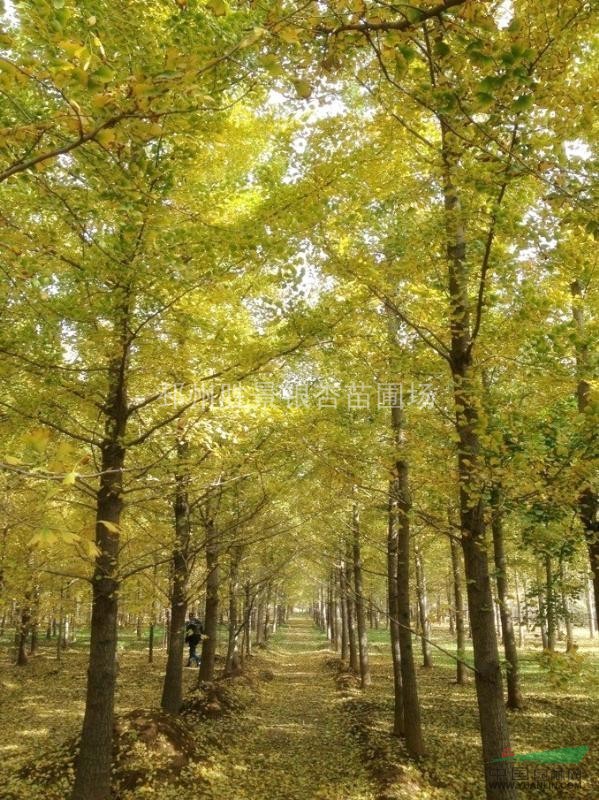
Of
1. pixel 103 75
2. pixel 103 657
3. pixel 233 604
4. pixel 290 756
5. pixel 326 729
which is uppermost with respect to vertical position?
pixel 103 75

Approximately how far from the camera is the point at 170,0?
12.8 feet

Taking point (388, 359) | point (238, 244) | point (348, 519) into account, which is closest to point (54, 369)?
point (238, 244)

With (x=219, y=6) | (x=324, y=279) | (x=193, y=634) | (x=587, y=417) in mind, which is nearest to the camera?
(x=219, y=6)

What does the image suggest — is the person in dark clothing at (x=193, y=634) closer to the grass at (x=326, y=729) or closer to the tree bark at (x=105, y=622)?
the grass at (x=326, y=729)

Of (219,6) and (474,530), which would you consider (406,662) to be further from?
(219,6)

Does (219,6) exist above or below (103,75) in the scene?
above

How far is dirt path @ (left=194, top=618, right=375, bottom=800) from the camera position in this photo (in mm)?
7137

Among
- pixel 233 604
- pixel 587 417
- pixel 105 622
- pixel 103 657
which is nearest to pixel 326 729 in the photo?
pixel 233 604

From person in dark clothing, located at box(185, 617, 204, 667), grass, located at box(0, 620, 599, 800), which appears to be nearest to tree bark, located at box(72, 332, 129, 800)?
grass, located at box(0, 620, 599, 800)

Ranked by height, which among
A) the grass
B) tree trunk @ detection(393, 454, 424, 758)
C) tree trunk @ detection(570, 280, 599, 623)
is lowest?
the grass

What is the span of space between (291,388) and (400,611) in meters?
3.96

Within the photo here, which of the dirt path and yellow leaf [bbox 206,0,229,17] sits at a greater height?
yellow leaf [bbox 206,0,229,17]

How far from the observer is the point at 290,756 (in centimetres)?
895

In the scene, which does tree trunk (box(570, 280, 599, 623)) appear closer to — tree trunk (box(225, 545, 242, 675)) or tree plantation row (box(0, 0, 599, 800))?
tree plantation row (box(0, 0, 599, 800))
